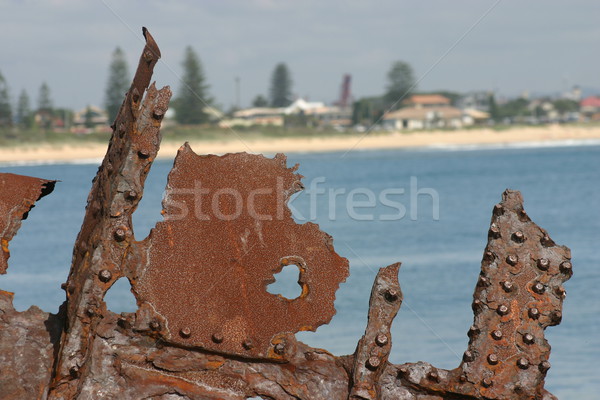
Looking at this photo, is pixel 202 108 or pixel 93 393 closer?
pixel 93 393

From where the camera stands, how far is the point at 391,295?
8.48ft

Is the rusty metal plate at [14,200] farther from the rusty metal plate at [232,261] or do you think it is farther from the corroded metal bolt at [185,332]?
the corroded metal bolt at [185,332]

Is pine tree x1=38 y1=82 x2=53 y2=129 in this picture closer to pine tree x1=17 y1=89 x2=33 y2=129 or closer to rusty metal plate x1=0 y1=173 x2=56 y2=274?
pine tree x1=17 y1=89 x2=33 y2=129

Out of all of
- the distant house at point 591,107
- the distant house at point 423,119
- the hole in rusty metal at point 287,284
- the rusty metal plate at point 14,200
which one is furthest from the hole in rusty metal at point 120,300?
the distant house at point 591,107

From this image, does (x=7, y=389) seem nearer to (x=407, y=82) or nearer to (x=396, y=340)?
(x=396, y=340)

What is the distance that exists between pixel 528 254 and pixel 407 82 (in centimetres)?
7985

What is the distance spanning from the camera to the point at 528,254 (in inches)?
105

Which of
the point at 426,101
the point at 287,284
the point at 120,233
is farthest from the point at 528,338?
the point at 426,101

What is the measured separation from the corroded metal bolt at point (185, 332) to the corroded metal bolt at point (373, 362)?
521 mm

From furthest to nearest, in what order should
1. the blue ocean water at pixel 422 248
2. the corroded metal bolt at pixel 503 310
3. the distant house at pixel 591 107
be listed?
the distant house at pixel 591 107 < the blue ocean water at pixel 422 248 < the corroded metal bolt at pixel 503 310

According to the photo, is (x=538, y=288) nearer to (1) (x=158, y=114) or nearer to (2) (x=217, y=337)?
(2) (x=217, y=337)

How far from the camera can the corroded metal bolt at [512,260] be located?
264 centimetres

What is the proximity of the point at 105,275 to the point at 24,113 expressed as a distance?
185 ft

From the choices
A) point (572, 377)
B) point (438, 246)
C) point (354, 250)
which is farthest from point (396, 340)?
point (438, 246)
